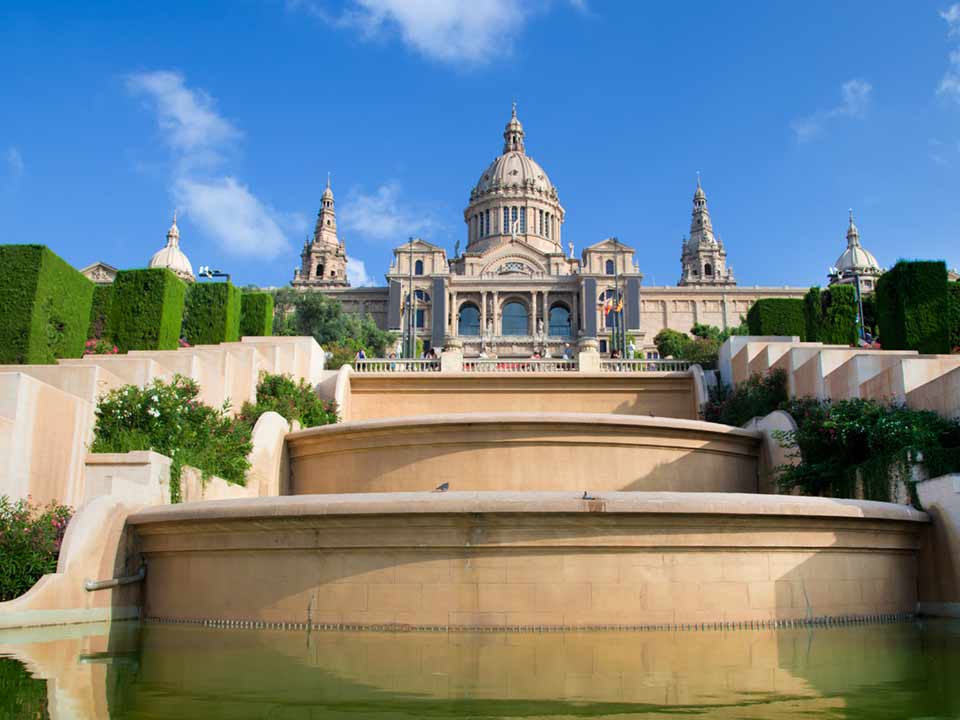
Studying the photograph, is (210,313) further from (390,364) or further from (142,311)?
(390,364)

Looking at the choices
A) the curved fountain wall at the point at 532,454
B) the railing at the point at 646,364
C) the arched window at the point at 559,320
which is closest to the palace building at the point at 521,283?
the arched window at the point at 559,320

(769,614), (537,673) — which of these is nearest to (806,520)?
(769,614)

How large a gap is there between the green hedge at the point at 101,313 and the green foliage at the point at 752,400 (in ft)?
49.9

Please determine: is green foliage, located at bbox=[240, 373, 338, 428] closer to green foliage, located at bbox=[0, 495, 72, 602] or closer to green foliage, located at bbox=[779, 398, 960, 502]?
green foliage, located at bbox=[0, 495, 72, 602]

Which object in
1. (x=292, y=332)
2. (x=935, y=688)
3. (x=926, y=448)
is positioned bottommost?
(x=935, y=688)

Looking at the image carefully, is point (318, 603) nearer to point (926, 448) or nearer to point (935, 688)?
point (935, 688)

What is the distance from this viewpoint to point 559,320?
101 m

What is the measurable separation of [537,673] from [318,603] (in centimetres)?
352

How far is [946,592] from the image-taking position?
1130cm

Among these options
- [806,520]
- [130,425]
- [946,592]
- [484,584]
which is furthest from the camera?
[130,425]

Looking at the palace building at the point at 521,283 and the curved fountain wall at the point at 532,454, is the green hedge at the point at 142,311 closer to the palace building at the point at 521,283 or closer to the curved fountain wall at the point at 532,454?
the curved fountain wall at the point at 532,454

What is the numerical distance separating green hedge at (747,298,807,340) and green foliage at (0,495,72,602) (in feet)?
69.1

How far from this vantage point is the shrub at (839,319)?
2594 cm

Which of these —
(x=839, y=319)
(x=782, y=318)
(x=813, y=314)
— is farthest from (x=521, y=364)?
(x=839, y=319)
